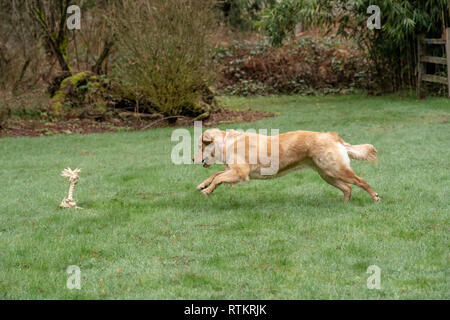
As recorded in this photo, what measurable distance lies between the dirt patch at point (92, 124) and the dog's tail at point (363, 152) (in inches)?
309

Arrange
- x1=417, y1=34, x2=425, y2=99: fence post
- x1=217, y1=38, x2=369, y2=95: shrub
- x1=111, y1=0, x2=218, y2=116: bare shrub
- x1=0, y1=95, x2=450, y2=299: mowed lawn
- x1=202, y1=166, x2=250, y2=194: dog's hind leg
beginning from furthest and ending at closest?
x1=217, y1=38, x2=369, y2=95: shrub
x1=417, y1=34, x2=425, y2=99: fence post
x1=111, y1=0, x2=218, y2=116: bare shrub
x1=202, y1=166, x2=250, y2=194: dog's hind leg
x1=0, y1=95, x2=450, y2=299: mowed lawn

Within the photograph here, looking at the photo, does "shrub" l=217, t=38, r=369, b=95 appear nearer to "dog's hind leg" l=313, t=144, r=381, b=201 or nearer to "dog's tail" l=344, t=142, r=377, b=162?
"dog's tail" l=344, t=142, r=377, b=162

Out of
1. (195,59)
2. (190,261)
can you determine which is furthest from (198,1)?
(190,261)

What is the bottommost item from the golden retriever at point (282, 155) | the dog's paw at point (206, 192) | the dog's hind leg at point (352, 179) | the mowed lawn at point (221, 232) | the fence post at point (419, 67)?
the mowed lawn at point (221, 232)

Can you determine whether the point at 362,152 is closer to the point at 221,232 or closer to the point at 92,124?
the point at 221,232

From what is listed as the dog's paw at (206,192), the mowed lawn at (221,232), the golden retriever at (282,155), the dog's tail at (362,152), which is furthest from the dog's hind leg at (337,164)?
the dog's paw at (206,192)

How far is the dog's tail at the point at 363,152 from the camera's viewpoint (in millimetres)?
6797

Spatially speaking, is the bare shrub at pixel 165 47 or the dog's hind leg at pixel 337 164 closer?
the dog's hind leg at pixel 337 164

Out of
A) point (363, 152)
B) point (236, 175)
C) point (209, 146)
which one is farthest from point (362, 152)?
point (209, 146)

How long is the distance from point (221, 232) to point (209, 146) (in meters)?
1.56

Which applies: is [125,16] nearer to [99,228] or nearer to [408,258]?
[99,228]

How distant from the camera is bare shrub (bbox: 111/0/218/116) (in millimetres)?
13586

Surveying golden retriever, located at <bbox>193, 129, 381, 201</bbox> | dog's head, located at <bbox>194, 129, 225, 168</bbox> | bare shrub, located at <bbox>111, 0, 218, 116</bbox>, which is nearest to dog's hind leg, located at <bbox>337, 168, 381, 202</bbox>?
golden retriever, located at <bbox>193, 129, 381, 201</bbox>

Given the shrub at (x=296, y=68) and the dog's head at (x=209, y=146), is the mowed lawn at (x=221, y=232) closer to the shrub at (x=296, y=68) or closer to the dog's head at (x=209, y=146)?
the dog's head at (x=209, y=146)
